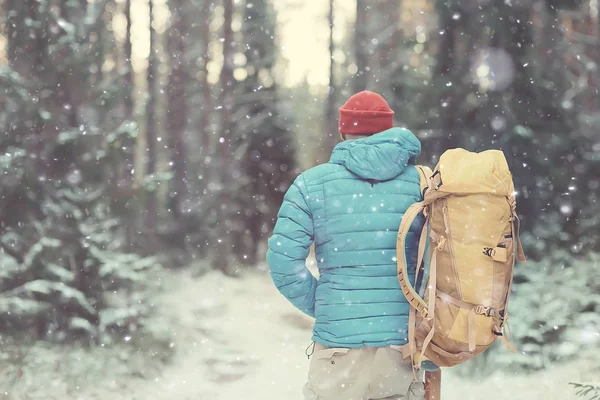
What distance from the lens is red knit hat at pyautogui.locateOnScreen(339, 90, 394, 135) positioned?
10.9 feet

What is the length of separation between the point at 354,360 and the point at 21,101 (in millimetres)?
6389

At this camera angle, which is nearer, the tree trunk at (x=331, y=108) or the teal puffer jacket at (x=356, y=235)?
the teal puffer jacket at (x=356, y=235)

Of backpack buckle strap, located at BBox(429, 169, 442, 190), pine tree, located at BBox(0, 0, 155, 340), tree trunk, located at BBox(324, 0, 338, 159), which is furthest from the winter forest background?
tree trunk, located at BBox(324, 0, 338, 159)

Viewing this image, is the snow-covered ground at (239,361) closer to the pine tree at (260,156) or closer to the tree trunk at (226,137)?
the tree trunk at (226,137)

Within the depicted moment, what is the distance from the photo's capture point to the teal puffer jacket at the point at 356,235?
3.11 metres

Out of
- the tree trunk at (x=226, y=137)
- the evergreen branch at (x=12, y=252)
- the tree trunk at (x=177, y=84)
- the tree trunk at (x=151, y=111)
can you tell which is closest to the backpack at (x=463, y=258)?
the evergreen branch at (x=12, y=252)

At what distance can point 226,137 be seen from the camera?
17.3m

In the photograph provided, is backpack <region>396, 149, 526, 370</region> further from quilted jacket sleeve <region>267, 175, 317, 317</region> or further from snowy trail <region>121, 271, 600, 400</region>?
snowy trail <region>121, 271, 600, 400</region>

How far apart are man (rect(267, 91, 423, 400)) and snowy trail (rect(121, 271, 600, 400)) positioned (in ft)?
16.6

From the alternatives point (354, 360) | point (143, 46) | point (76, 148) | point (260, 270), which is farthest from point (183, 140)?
point (354, 360)

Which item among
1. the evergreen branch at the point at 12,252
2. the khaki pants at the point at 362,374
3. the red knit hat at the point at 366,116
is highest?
the red knit hat at the point at 366,116

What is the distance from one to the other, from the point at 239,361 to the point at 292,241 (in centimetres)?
697

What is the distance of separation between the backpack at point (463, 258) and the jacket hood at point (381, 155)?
0.65 ft

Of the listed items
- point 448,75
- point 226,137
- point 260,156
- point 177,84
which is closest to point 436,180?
point 448,75
